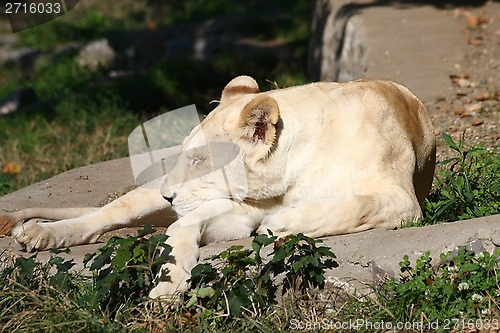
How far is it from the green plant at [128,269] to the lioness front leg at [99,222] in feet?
2.20

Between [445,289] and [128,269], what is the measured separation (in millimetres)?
1473

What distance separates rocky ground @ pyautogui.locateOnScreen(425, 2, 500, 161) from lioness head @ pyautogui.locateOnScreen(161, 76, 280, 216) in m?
2.27

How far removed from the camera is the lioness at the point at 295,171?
4.45 meters

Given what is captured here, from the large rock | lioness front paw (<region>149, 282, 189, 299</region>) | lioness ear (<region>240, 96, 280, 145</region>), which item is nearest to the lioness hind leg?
lioness ear (<region>240, 96, 280, 145</region>)

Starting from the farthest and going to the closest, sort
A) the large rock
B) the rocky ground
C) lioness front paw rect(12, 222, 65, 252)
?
1. the large rock
2. the rocky ground
3. lioness front paw rect(12, 222, 65, 252)

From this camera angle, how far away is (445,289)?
13.1 feet

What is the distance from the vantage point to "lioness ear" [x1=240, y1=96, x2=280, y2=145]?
4.43 meters

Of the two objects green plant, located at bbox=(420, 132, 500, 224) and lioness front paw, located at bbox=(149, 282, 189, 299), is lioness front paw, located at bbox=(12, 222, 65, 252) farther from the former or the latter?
green plant, located at bbox=(420, 132, 500, 224)

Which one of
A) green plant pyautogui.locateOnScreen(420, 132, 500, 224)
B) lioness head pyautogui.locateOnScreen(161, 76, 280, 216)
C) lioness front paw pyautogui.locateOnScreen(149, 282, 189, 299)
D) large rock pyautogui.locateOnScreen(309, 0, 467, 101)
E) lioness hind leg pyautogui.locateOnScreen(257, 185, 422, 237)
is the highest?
lioness head pyautogui.locateOnScreen(161, 76, 280, 216)

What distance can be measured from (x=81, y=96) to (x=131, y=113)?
108 centimetres

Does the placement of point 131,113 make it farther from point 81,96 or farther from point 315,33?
point 315,33

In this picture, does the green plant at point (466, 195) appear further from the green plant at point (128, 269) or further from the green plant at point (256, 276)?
the green plant at point (128, 269)

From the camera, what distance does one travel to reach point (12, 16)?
56.8 ft

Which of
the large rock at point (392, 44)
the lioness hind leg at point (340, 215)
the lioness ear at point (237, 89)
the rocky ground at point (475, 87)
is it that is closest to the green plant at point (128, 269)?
the lioness hind leg at point (340, 215)
